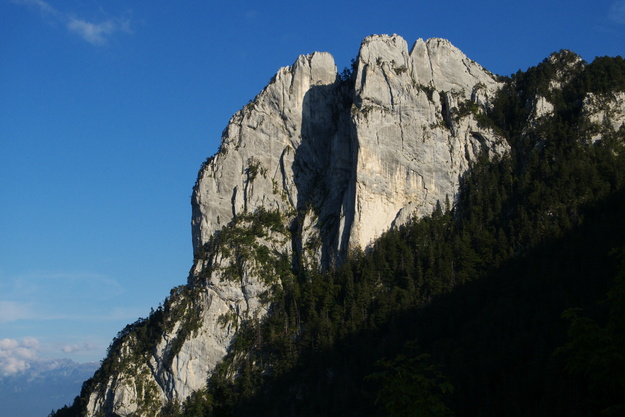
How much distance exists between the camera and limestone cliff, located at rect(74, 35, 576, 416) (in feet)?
398

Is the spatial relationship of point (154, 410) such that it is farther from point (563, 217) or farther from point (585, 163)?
point (585, 163)

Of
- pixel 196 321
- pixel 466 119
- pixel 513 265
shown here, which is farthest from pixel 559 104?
pixel 196 321

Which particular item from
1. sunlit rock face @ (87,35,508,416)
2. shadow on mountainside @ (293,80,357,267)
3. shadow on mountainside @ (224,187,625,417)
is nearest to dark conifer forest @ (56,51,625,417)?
shadow on mountainside @ (224,187,625,417)

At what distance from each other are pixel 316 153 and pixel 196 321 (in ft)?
122

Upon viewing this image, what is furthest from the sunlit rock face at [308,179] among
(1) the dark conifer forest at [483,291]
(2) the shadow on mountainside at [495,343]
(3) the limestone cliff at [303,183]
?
(2) the shadow on mountainside at [495,343]

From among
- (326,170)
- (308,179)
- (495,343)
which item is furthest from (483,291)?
(308,179)

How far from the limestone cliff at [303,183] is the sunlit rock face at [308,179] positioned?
220 millimetres

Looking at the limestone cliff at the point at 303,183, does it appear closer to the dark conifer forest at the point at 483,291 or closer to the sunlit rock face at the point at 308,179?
the sunlit rock face at the point at 308,179

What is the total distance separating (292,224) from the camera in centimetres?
13112

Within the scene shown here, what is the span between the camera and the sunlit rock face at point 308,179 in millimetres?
121312

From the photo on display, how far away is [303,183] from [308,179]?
3.84 ft

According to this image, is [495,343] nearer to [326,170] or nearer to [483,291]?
[483,291]

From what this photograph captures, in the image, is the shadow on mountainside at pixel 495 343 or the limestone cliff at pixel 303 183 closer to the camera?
the shadow on mountainside at pixel 495 343

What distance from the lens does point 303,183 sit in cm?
13500
